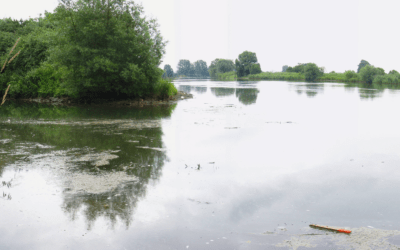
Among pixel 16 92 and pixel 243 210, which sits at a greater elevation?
pixel 16 92

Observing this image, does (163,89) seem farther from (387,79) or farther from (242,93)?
(387,79)

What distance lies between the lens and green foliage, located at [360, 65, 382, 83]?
91100mm

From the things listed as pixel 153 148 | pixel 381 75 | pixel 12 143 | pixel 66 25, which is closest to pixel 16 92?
pixel 66 25

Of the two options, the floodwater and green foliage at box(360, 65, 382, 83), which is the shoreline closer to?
the floodwater

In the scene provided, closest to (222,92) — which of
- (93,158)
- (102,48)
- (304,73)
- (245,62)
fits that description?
(102,48)

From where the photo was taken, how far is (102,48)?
2459 cm

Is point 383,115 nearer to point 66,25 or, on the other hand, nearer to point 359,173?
point 359,173

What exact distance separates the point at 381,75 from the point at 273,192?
313ft

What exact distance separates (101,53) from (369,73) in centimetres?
8844

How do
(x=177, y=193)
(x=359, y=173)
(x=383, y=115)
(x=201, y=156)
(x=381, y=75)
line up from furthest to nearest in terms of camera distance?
(x=381, y=75), (x=383, y=115), (x=201, y=156), (x=359, y=173), (x=177, y=193)

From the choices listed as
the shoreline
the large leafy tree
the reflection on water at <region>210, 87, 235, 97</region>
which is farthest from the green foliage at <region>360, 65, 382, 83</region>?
the large leafy tree

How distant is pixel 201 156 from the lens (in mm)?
10234

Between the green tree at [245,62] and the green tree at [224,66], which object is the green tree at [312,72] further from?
the green tree at [224,66]

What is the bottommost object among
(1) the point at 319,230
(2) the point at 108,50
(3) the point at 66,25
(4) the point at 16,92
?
(1) the point at 319,230
